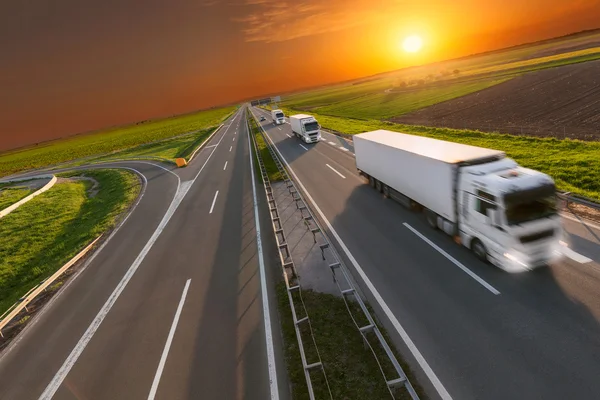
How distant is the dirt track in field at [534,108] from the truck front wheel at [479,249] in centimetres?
2500

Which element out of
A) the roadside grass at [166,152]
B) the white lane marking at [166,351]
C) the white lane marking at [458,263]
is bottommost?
the white lane marking at [166,351]

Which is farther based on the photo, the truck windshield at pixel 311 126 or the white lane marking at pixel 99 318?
the truck windshield at pixel 311 126

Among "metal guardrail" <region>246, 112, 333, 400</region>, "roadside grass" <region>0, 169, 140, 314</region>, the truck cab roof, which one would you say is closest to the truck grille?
the truck cab roof

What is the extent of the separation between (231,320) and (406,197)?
10792 millimetres

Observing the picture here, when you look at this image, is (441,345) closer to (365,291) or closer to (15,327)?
(365,291)

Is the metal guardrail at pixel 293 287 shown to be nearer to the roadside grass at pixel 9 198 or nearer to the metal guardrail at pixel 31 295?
the metal guardrail at pixel 31 295

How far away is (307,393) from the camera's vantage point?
25.7 feet

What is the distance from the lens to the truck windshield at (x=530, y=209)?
9.95 m

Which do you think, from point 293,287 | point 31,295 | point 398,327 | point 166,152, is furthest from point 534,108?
point 166,152

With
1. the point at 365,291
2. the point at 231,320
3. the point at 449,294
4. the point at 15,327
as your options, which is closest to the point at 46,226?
the point at 15,327

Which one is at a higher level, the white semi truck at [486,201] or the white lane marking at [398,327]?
the white semi truck at [486,201]

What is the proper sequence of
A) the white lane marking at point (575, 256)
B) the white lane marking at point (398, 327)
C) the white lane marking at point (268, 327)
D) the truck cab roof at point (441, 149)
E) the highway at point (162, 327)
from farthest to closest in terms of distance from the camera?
the truck cab roof at point (441, 149), the white lane marking at point (575, 256), the highway at point (162, 327), the white lane marking at point (268, 327), the white lane marking at point (398, 327)

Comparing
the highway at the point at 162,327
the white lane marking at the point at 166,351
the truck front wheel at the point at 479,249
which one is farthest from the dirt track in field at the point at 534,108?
the white lane marking at the point at 166,351

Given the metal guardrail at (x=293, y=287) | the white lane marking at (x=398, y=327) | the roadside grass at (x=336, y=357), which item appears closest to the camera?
the white lane marking at (x=398, y=327)
